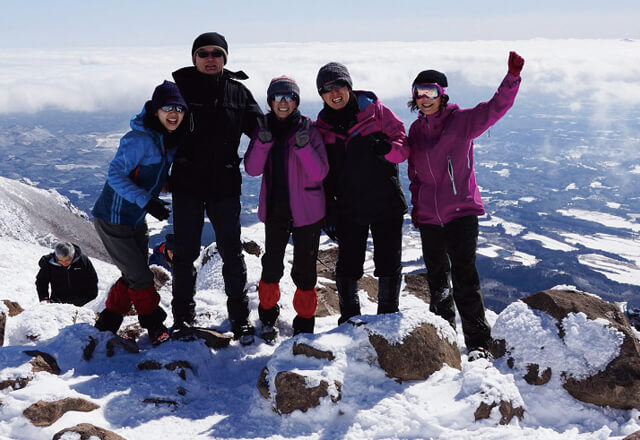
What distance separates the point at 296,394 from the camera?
5496mm

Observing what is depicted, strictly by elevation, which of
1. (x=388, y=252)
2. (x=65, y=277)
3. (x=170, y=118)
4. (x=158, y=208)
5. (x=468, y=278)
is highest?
(x=170, y=118)

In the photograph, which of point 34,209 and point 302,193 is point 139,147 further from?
point 34,209

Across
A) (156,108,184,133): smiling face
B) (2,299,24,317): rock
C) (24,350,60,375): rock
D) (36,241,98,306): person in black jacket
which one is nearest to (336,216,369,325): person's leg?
(156,108,184,133): smiling face

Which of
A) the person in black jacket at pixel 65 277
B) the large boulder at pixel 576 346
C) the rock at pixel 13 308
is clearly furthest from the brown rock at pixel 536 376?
the person in black jacket at pixel 65 277

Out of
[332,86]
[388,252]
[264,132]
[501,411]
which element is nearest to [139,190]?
[264,132]

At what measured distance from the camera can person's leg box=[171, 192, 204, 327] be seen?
7.02 metres

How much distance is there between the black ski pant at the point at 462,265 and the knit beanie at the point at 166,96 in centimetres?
423

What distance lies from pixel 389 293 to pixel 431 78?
3.43 m

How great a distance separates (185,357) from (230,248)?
1.84m

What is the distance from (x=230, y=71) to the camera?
7176 mm

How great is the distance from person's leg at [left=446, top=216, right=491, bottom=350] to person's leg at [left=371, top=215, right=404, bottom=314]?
83 cm

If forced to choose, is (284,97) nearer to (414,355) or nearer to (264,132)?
(264,132)

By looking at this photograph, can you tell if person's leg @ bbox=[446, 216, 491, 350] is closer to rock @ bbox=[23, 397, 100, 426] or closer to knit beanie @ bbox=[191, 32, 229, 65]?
knit beanie @ bbox=[191, 32, 229, 65]

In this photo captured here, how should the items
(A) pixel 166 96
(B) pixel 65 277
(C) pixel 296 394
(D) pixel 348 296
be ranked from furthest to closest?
(B) pixel 65 277 < (D) pixel 348 296 < (A) pixel 166 96 < (C) pixel 296 394
